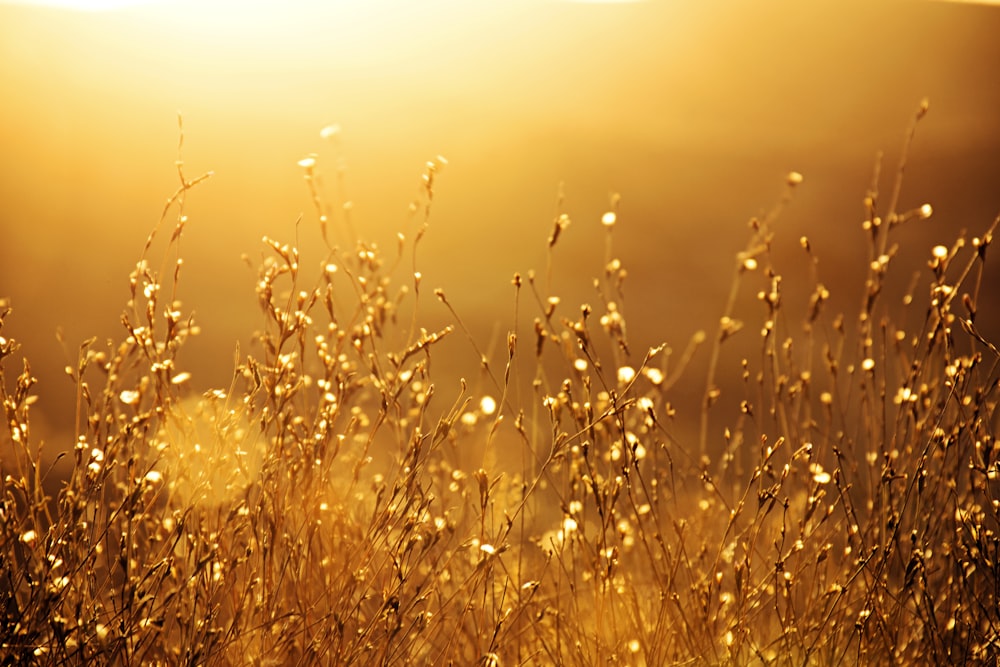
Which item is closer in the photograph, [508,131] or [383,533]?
[383,533]

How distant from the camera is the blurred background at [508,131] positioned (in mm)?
3443

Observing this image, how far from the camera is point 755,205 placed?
13.3ft

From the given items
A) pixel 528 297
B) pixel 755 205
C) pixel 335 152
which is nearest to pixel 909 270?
pixel 755 205

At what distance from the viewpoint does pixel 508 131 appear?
4.05 m

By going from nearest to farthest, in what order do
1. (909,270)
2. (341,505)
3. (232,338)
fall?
(341,505), (232,338), (909,270)

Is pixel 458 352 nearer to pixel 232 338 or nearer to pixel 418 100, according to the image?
pixel 232 338

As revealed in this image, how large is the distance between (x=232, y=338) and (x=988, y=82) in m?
3.35

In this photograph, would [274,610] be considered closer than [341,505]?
Yes

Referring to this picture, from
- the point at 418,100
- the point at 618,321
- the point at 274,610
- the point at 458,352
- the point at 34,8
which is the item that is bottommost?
the point at 458,352

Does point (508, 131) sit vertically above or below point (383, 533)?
above

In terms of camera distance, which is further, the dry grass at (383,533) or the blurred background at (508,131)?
the blurred background at (508,131)

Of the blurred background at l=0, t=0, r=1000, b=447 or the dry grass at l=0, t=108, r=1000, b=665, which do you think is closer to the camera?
the dry grass at l=0, t=108, r=1000, b=665

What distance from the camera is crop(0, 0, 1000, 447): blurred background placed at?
344cm

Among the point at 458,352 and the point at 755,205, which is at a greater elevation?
the point at 755,205
